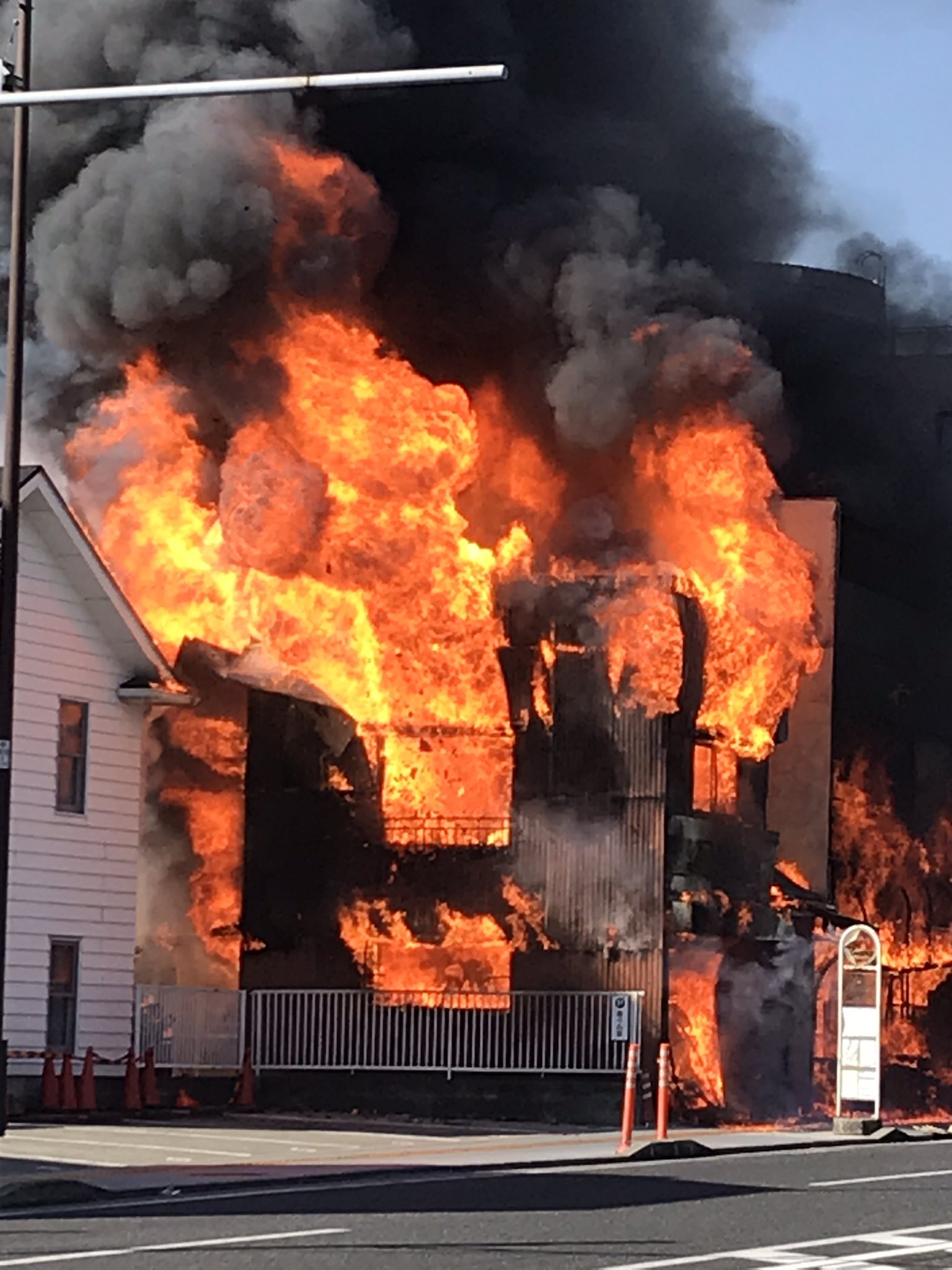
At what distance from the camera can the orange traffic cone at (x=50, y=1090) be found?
28.0m

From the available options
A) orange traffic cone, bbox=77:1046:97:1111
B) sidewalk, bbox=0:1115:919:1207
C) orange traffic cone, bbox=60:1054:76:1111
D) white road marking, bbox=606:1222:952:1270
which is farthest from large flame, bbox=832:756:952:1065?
white road marking, bbox=606:1222:952:1270

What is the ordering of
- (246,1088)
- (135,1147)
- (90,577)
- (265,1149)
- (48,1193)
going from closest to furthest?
1. (48,1193)
2. (135,1147)
3. (265,1149)
4. (90,577)
5. (246,1088)

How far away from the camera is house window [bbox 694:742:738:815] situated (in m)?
32.9

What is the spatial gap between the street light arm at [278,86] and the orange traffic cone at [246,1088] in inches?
650

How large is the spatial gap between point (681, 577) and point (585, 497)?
17.6 ft

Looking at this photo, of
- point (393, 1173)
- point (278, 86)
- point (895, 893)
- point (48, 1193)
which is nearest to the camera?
point (278, 86)

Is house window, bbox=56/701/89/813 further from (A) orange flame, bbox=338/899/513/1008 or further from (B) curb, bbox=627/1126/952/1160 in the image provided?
(B) curb, bbox=627/1126/952/1160

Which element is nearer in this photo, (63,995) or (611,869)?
(63,995)

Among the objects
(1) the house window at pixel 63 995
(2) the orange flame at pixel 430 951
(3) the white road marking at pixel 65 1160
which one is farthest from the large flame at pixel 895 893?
(3) the white road marking at pixel 65 1160

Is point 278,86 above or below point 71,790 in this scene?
above

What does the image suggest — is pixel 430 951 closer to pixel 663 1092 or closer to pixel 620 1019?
pixel 620 1019

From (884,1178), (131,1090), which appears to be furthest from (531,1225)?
(131,1090)

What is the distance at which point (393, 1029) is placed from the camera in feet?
99.7

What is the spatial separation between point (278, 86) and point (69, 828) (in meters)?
16.0
